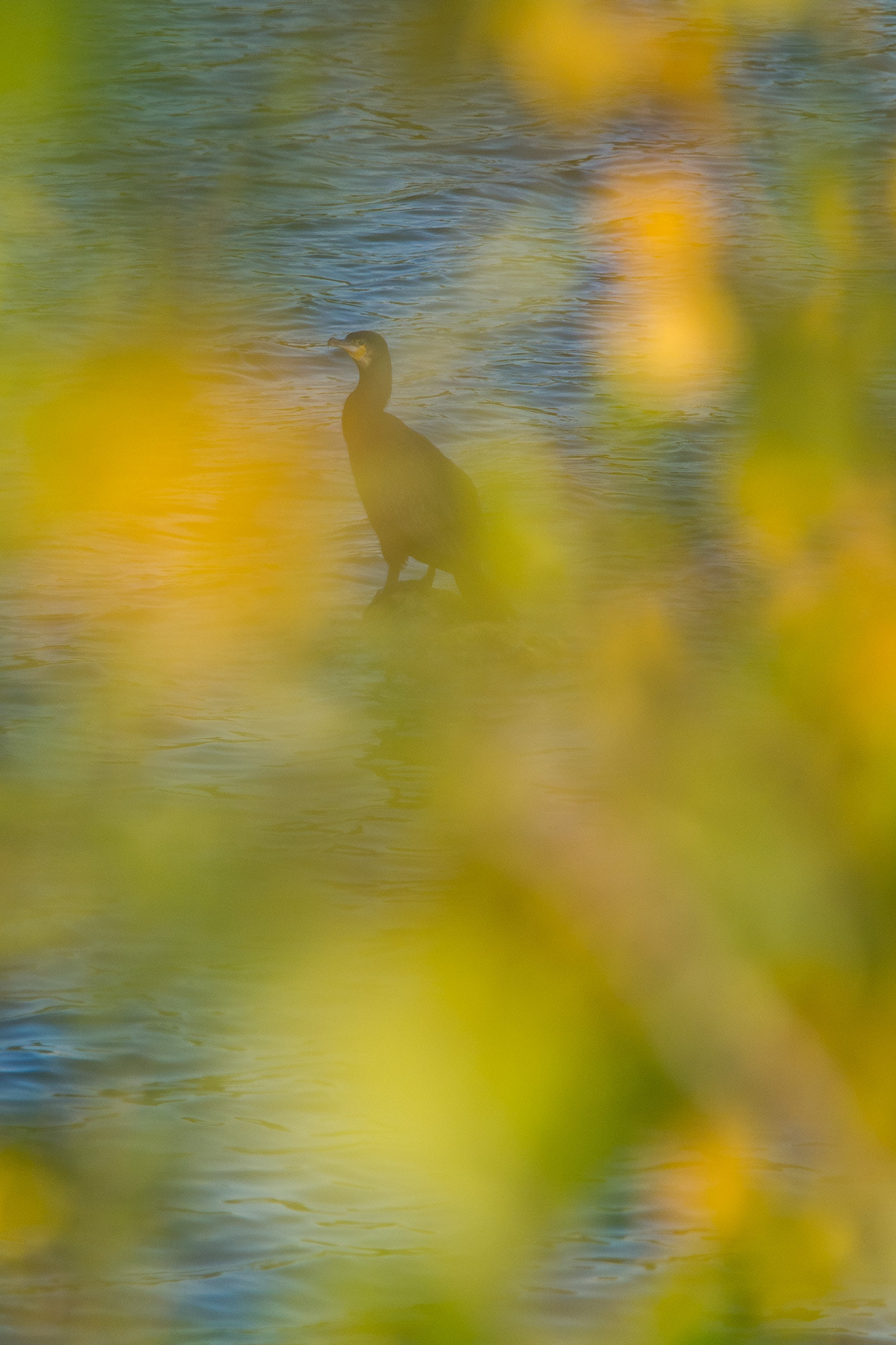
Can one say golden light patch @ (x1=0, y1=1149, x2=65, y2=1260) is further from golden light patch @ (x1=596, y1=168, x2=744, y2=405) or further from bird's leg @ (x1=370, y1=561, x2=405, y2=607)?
golden light patch @ (x1=596, y1=168, x2=744, y2=405)

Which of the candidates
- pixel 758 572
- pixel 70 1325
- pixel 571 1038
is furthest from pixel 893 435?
pixel 70 1325

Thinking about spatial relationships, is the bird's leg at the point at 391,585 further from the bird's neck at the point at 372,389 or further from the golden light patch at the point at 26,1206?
the golden light patch at the point at 26,1206

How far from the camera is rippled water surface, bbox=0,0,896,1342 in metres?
4.51

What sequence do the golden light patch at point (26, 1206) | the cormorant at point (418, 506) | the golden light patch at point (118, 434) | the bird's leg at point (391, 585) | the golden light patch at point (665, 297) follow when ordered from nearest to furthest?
the golden light patch at point (26, 1206) → the cormorant at point (418, 506) → the bird's leg at point (391, 585) → the golden light patch at point (118, 434) → the golden light patch at point (665, 297)

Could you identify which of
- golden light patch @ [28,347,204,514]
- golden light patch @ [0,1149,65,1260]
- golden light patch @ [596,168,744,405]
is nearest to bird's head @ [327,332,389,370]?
golden light patch @ [28,347,204,514]

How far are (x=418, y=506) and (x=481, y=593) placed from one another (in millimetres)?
398

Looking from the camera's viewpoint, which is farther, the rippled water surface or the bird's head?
the bird's head

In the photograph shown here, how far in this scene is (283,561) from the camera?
9.58 meters

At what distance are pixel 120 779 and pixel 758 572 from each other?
131 inches

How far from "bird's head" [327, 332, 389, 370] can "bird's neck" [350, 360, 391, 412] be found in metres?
0.02

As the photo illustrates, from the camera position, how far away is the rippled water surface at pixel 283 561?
4512 millimetres

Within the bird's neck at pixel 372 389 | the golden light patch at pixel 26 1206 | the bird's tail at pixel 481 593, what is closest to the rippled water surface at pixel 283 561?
the golden light patch at pixel 26 1206

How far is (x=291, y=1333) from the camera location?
4.09m

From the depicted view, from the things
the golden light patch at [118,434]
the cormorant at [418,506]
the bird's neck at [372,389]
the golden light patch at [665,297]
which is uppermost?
the bird's neck at [372,389]
